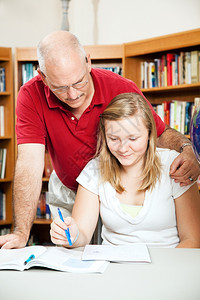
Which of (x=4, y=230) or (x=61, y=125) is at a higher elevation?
(x=61, y=125)

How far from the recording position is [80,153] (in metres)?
1.81

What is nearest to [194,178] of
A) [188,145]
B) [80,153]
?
[188,145]

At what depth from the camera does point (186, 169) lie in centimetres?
153

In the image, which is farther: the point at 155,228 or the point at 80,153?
the point at 80,153

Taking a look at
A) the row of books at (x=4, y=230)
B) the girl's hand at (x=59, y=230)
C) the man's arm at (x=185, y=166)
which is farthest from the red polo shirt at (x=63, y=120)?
the row of books at (x=4, y=230)

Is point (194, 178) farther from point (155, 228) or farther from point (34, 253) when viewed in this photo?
point (34, 253)

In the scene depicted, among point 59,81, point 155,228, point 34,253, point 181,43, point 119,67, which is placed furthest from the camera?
point 119,67

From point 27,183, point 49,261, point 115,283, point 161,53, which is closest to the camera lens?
point 115,283

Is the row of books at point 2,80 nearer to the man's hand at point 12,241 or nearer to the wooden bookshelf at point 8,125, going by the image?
the wooden bookshelf at point 8,125

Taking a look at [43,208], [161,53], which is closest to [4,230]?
[43,208]

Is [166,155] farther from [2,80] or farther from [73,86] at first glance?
[2,80]

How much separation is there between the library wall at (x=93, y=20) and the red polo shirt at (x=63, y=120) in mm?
2072

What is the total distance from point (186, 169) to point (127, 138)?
26cm

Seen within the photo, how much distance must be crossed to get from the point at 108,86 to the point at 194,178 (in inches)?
22.4
